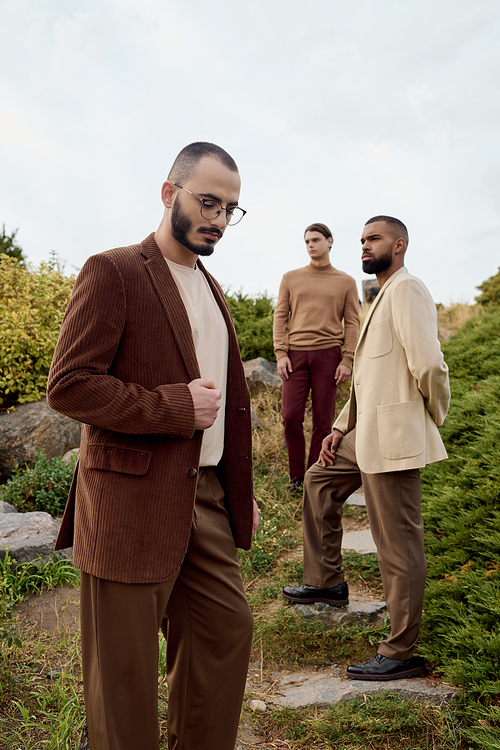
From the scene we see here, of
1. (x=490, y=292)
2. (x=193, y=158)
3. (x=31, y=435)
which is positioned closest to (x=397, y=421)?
(x=193, y=158)

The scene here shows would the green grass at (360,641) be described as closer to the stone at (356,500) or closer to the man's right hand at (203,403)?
the stone at (356,500)

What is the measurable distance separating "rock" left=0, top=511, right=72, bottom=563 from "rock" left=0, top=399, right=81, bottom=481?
159 cm

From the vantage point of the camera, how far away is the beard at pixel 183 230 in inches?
79.2

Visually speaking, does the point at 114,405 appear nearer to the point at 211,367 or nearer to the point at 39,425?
the point at 211,367

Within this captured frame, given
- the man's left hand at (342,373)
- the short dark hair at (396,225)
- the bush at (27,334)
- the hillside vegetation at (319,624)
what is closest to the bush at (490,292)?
the hillside vegetation at (319,624)

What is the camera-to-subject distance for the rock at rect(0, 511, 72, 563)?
3.96m

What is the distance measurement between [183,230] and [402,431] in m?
1.67

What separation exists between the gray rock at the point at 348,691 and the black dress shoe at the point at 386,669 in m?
0.02

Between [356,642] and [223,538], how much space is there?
1.93 m

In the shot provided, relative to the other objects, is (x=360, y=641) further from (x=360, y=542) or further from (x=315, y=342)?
(x=315, y=342)

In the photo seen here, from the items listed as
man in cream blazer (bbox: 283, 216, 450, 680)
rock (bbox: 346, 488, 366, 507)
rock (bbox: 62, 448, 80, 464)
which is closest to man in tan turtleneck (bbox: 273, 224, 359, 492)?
rock (bbox: 346, 488, 366, 507)

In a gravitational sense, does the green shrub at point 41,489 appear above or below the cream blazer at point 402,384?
below

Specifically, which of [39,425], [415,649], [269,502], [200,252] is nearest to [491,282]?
[269,502]

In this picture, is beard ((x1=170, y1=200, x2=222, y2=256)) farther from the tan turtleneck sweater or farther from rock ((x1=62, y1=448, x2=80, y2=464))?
rock ((x1=62, y1=448, x2=80, y2=464))
